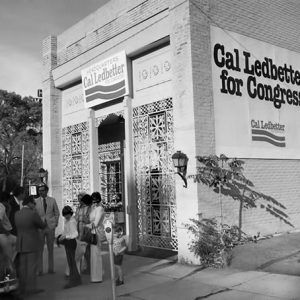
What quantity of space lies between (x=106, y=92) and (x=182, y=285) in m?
6.46

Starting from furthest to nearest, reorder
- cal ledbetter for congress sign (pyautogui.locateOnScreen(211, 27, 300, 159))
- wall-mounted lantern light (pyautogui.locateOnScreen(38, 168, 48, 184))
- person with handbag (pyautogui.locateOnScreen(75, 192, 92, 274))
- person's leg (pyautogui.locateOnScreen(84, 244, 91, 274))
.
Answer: wall-mounted lantern light (pyautogui.locateOnScreen(38, 168, 48, 184)) < cal ledbetter for congress sign (pyautogui.locateOnScreen(211, 27, 300, 159)) < person's leg (pyautogui.locateOnScreen(84, 244, 91, 274)) < person with handbag (pyautogui.locateOnScreen(75, 192, 92, 274))

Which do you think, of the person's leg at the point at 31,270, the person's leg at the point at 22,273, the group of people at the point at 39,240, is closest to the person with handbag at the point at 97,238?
the group of people at the point at 39,240

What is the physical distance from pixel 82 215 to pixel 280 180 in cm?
537

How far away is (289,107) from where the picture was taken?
11.9m

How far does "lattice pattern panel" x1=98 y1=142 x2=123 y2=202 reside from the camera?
14230 mm

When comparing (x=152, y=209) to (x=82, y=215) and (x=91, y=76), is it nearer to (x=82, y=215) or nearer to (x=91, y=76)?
(x=82, y=215)

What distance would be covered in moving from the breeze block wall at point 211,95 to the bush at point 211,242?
0.89 feet

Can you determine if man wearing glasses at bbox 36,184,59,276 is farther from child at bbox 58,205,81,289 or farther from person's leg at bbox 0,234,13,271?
person's leg at bbox 0,234,13,271

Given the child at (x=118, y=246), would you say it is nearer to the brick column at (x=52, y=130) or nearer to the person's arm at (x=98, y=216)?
the person's arm at (x=98, y=216)

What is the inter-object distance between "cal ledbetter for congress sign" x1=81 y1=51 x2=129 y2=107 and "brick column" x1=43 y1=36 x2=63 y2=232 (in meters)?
2.19

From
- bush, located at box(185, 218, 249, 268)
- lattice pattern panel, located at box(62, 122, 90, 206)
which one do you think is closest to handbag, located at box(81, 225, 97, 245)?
bush, located at box(185, 218, 249, 268)

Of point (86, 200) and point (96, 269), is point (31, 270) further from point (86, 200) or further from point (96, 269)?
point (86, 200)

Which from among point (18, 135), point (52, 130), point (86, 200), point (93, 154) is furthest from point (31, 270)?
point (18, 135)

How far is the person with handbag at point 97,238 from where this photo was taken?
8.29 metres
